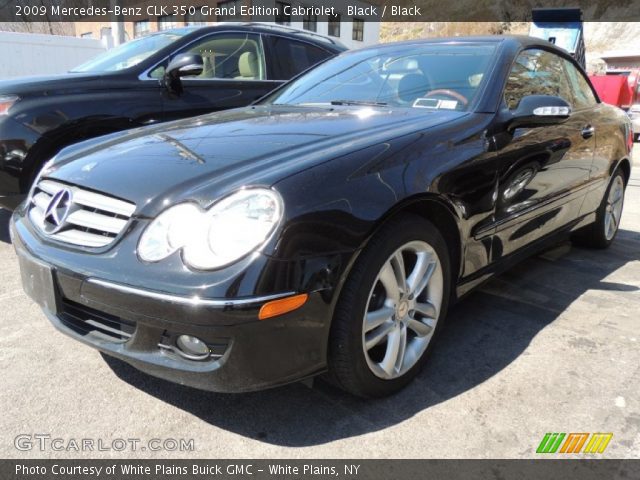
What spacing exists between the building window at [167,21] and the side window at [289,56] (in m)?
24.9

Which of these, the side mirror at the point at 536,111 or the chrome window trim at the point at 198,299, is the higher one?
the side mirror at the point at 536,111

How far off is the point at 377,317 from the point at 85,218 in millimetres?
1185

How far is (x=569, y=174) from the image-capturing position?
3340 mm

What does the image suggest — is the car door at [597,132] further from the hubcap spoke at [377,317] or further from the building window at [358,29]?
the building window at [358,29]

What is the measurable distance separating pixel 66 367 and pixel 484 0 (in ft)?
217

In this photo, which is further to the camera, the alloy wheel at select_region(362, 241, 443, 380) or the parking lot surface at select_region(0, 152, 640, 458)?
the alloy wheel at select_region(362, 241, 443, 380)

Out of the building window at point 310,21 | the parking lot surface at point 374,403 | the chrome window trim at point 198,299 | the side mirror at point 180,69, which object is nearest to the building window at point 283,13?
the building window at point 310,21

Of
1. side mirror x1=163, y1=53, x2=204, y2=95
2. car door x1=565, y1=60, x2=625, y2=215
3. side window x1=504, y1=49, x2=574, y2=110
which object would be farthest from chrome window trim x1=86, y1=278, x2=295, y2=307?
car door x1=565, y1=60, x2=625, y2=215

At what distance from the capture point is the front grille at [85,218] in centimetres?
194

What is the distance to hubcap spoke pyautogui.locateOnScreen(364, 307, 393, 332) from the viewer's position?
204 centimetres

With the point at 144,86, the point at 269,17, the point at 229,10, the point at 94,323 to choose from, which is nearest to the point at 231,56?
the point at 144,86

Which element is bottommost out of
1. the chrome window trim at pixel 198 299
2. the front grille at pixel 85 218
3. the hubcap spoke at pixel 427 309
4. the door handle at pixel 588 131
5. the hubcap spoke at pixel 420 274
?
the hubcap spoke at pixel 427 309

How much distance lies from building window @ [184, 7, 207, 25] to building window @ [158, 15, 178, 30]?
2.92ft

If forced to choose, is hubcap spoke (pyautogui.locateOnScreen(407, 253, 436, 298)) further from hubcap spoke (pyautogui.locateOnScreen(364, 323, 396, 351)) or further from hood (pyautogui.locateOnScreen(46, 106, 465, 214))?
hood (pyautogui.locateOnScreen(46, 106, 465, 214))
